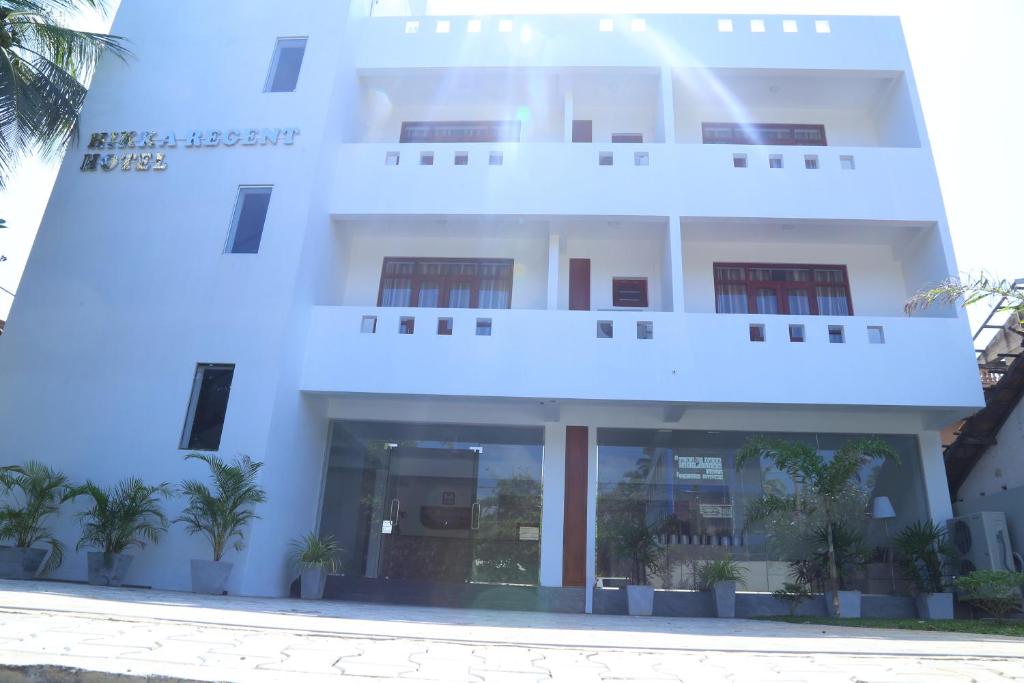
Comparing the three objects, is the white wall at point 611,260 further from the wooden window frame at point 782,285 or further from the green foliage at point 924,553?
the green foliage at point 924,553

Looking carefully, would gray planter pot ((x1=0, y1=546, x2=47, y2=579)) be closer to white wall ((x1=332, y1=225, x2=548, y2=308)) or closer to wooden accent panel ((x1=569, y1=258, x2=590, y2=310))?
white wall ((x1=332, y1=225, x2=548, y2=308))

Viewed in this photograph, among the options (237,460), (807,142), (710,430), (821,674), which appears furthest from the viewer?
(807,142)

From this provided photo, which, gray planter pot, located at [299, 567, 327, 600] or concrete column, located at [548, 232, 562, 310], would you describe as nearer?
gray planter pot, located at [299, 567, 327, 600]

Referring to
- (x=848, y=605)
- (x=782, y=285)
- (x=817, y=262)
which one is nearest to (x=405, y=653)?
(x=848, y=605)

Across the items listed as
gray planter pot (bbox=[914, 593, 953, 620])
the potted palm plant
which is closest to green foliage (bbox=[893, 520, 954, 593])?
gray planter pot (bbox=[914, 593, 953, 620])

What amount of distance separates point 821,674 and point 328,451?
7.96m

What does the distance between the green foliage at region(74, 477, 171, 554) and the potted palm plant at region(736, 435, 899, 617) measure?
705 cm

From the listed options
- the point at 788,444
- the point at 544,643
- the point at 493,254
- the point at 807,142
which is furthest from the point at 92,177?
the point at 807,142

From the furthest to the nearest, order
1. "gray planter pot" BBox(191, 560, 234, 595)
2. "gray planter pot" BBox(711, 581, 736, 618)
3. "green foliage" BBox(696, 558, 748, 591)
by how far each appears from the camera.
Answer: "green foliage" BBox(696, 558, 748, 591)
"gray planter pot" BBox(711, 581, 736, 618)
"gray planter pot" BBox(191, 560, 234, 595)

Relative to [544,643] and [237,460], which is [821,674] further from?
[237,460]

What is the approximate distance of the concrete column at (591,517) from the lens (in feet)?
29.4

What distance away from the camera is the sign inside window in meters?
9.43

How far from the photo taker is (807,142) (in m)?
11.2

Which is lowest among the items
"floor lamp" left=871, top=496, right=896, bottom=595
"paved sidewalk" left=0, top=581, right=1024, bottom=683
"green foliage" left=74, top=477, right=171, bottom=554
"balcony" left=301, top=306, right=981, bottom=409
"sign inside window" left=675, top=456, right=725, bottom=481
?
"paved sidewalk" left=0, top=581, right=1024, bottom=683
